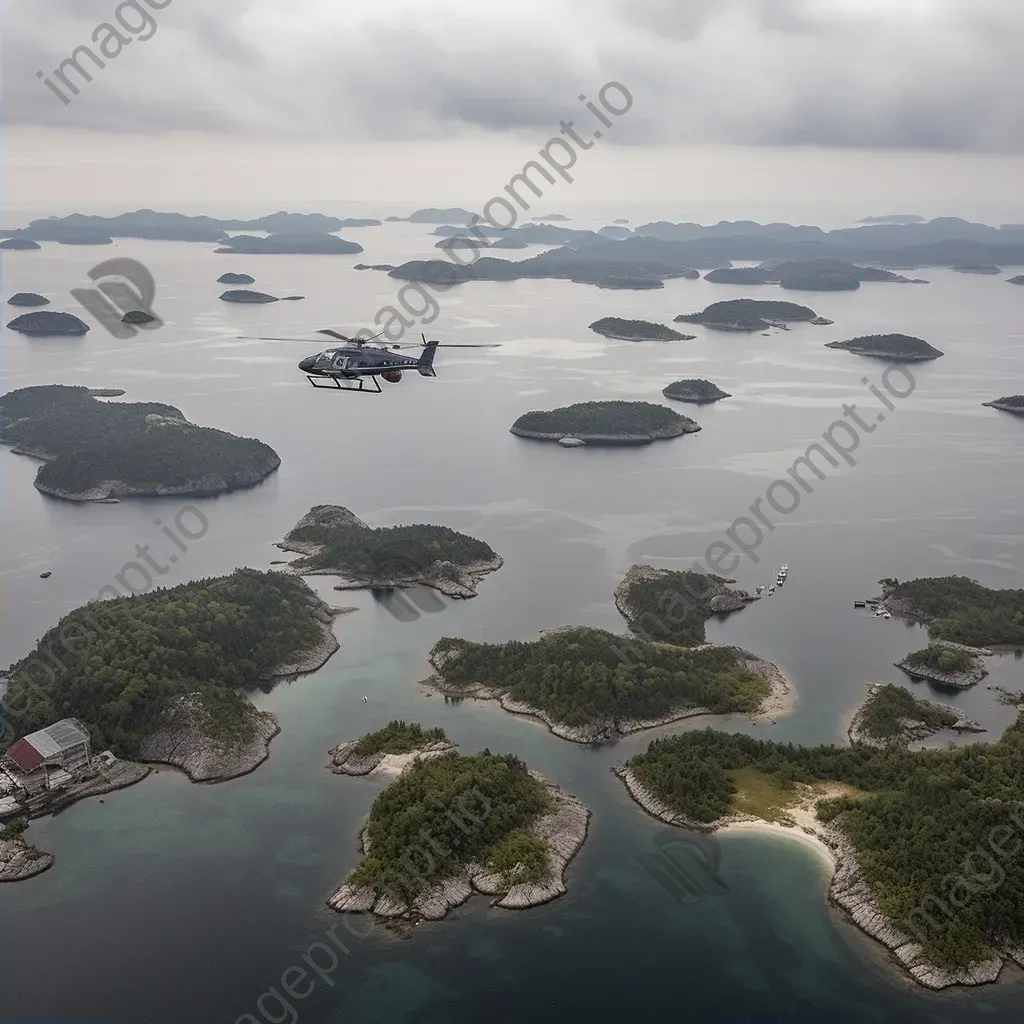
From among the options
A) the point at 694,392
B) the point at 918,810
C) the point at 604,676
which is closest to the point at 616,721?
the point at 604,676

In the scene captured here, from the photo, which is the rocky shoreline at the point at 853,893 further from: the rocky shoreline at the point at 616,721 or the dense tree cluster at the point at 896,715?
the dense tree cluster at the point at 896,715

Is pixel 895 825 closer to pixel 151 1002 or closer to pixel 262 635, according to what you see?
pixel 151 1002

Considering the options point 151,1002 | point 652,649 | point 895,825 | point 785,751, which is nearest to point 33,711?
point 151,1002

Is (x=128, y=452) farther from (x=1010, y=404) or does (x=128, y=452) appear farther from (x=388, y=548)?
(x=1010, y=404)

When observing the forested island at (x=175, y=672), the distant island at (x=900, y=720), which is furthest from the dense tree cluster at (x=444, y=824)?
the distant island at (x=900, y=720)

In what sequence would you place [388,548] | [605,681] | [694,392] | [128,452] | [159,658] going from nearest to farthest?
1. [159,658]
2. [605,681]
3. [388,548]
4. [128,452]
5. [694,392]

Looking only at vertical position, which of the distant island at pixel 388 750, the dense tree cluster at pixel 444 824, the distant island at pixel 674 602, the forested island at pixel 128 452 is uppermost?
the dense tree cluster at pixel 444 824
